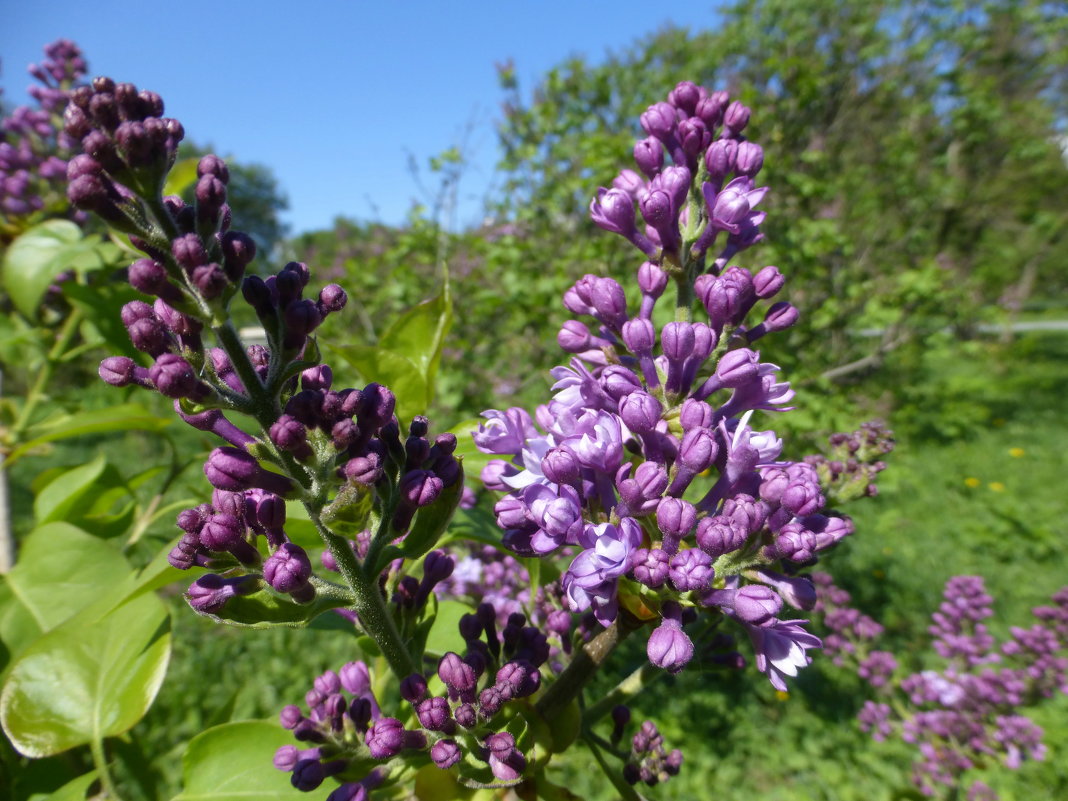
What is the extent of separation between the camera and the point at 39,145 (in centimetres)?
244

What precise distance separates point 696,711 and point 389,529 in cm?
425

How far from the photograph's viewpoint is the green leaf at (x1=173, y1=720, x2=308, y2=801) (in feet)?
3.43

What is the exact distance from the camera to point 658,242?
1.06 meters

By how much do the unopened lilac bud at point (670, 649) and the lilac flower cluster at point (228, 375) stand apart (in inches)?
12.8

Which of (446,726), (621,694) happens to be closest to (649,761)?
(621,694)

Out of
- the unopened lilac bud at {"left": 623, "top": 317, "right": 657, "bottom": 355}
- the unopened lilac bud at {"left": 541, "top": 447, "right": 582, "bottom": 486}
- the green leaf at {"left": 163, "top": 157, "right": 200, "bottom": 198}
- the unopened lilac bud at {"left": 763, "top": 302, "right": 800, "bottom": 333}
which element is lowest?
the unopened lilac bud at {"left": 541, "top": 447, "right": 582, "bottom": 486}

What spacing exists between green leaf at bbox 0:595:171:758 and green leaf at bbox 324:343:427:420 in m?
0.56

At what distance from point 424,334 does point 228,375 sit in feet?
1.71

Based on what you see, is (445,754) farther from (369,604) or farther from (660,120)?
(660,120)

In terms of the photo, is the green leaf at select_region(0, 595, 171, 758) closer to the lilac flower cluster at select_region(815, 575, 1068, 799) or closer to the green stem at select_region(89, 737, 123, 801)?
the green stem at select_region(89, 737, 123, 801)

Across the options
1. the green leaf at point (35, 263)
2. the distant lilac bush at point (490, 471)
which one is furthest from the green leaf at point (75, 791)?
the green leaf at point (35, 263)

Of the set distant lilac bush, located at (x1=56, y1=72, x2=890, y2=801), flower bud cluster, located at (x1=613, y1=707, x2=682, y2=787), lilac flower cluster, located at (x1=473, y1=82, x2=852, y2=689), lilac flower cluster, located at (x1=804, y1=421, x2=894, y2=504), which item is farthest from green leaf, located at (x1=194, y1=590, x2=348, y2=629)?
lilac flower cluster, located at (x1=804, y1=421, x2=894, y2=504)

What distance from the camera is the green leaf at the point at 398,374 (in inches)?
46.5

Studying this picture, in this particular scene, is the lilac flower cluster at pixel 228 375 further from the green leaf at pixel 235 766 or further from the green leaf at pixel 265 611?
the green leaf at pixel 235 766
